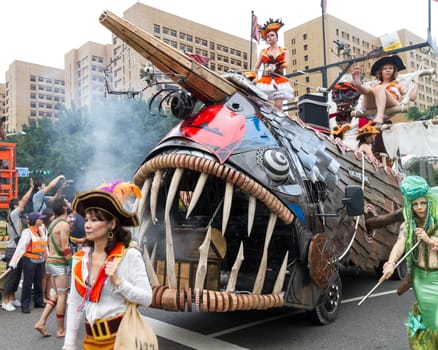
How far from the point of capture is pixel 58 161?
2073cm

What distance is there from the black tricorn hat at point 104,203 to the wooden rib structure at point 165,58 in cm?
240

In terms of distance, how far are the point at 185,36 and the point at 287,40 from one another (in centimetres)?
4096

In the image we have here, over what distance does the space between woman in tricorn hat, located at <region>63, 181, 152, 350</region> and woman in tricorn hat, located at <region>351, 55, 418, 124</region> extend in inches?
291

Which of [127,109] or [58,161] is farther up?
[127,109]

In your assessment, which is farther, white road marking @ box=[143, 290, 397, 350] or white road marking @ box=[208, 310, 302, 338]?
white road marking @ box=[208, 310, 302, 338]

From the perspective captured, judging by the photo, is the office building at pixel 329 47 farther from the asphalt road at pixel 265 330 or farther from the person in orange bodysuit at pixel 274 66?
the asphalt road at pixel 265 330

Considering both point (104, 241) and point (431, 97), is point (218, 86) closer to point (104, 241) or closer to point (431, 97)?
point (104, 241)

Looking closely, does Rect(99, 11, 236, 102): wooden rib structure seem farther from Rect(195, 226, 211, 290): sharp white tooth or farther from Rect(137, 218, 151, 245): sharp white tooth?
Rect(195, 226, 211, 290): sharp white tooth

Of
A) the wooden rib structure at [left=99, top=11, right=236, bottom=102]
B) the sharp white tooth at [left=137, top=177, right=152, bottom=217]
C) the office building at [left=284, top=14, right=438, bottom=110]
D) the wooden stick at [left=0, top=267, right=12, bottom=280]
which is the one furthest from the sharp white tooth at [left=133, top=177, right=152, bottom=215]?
the office building at [left=284, top=14, right=438, bottom=110]

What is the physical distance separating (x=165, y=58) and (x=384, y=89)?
6.08 m

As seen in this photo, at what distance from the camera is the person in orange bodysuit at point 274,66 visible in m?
7.12

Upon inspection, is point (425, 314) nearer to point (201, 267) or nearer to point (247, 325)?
point (201, 267)

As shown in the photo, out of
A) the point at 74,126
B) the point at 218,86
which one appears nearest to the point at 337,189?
the point at 218,86

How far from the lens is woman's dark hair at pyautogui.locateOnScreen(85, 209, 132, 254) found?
9.20 feet
